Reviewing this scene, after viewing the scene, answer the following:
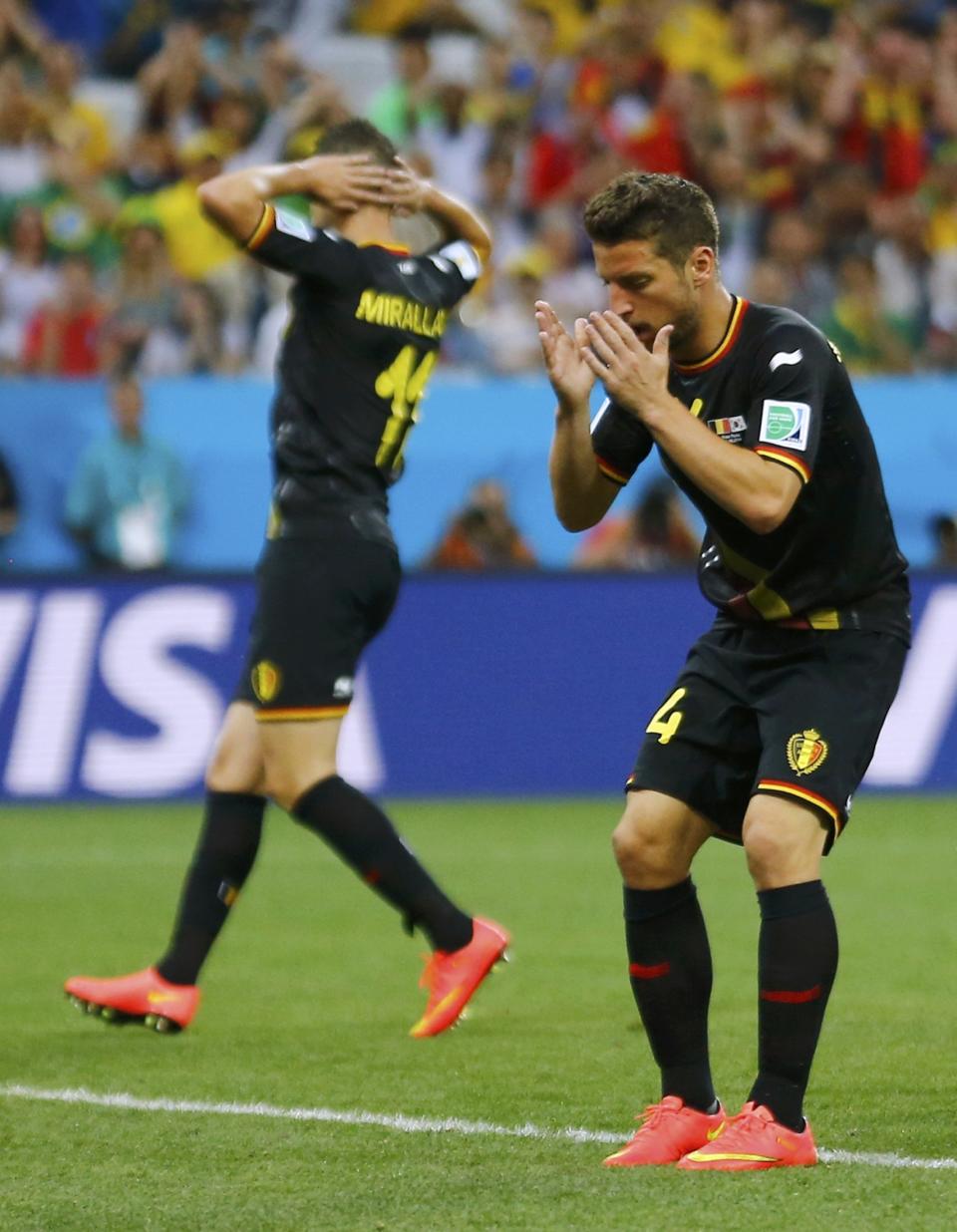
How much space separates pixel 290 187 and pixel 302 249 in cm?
16

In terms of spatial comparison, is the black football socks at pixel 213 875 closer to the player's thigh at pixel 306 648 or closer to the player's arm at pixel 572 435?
the player's thigh at pixel 306 648

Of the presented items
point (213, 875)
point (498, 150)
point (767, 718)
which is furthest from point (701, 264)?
point (498, 150)

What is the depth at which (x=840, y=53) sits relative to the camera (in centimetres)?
1623

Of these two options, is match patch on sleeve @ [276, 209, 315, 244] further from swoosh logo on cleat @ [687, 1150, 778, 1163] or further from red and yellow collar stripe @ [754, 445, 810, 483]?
swoosh logo on cleat @ [687, 1150, 778, 1163]

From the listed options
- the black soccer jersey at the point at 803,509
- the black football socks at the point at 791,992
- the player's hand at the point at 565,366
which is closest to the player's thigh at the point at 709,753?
the black soccer jersey at the point at 803,509

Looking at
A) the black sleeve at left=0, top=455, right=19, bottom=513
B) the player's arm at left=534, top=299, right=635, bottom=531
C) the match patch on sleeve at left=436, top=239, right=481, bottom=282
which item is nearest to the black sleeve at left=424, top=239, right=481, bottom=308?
the match patch on sleeve at left=436, top=239, right=481, bottom=282

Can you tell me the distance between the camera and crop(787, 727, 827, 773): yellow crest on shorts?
4.18m

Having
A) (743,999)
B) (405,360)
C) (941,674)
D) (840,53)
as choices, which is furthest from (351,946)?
(840,53)

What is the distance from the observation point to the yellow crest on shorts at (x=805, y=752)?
4184 mm

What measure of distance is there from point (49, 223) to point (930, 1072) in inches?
409

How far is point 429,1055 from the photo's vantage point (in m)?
5.57

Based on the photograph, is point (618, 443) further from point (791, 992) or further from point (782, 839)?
point (791, 992)

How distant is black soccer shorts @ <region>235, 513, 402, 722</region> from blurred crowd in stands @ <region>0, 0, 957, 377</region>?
7396 millimetres

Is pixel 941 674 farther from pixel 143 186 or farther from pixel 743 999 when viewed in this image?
pixel 143 186
